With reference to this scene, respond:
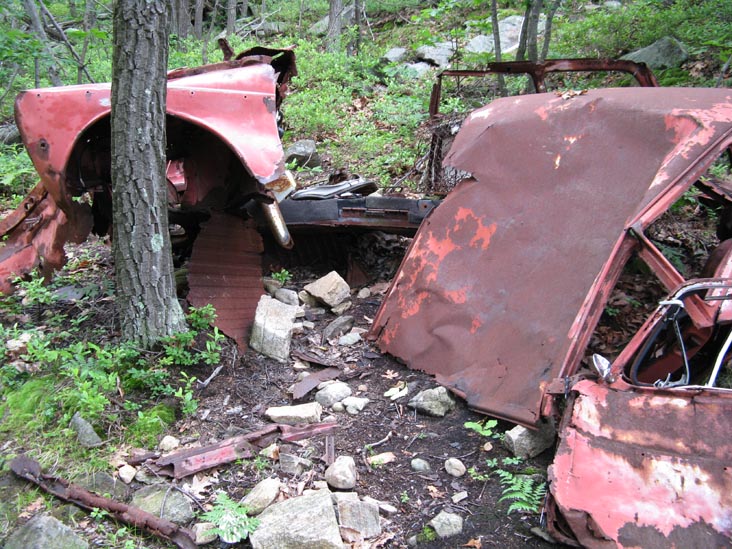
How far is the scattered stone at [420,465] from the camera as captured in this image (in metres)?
2.66

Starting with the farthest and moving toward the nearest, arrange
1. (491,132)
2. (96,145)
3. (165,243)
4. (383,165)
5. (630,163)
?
(383,165), (96,145), (491,132), (165,243), (630,163)

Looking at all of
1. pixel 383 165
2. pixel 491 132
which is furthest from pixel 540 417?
pixel 383 165

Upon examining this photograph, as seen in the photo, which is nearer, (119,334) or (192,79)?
(119,334)

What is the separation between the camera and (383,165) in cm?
704

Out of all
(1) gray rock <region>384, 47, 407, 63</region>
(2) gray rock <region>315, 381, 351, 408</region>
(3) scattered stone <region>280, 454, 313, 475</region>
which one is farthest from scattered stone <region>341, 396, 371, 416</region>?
(1) gray rock <region>384, 47, 407, 63</region>

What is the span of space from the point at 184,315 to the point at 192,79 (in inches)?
65.6

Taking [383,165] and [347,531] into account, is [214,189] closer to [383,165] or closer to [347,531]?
[347,531]

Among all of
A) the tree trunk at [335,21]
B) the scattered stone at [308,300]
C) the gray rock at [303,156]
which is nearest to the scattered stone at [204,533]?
the scattered stone at [308,300]

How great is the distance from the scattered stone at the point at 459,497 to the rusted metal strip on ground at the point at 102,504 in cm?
109

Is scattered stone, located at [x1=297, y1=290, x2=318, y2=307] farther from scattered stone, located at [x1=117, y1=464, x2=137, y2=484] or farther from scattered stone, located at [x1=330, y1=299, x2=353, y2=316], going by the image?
scattered stone, located at [x1=117, y1=464, x2=137, y2=484]

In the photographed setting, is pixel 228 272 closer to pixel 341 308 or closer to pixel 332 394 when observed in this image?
pixel 341 308

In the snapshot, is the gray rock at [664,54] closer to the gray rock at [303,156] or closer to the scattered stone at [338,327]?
the gray rock at [303,156]

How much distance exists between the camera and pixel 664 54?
7293 millimetres

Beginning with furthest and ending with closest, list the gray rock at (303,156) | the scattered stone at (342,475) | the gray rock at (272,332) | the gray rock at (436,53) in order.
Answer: the gray rock at (436,53) < the gray rock at (303,156) < the gray rock at (272,332) < the scattered stone at (342,475)
